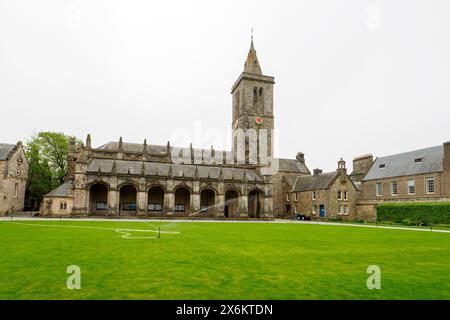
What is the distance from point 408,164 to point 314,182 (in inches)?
628

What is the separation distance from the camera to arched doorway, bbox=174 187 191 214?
179ft

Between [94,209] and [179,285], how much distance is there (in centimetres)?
4709

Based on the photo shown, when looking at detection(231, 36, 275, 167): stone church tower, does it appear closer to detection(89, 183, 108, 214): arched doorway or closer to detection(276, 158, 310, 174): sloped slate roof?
detection(276, 158, 310, 174): sloped slate roof

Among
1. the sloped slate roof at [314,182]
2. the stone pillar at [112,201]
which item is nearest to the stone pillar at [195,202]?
the stone pillar at [112,201]

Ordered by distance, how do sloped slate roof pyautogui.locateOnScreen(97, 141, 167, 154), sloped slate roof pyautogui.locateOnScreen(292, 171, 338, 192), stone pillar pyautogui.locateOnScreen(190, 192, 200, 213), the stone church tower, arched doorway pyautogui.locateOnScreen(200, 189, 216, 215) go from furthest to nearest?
the stone church tower
sloped slate roof pyautogui.locateOnScreen(97, 141, 167, 154)
arched doorway pyautogui.locateOnScreen(200, 189, 216, 215)
sloped slate roof pyautogui.locateOnScreen(292, 171, 338, 192)
stone pillar pyautogui.locateOnScreen(190, 192, 200, 213)

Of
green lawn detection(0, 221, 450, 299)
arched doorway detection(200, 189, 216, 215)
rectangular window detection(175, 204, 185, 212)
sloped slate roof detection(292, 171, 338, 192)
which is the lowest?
rectangular window detection(175, 204, 185, 212)

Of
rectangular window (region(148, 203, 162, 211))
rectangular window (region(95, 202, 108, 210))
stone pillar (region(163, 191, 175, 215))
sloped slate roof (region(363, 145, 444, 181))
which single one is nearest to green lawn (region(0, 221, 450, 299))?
sloped slate roof (region(363, 145, 444, 181))

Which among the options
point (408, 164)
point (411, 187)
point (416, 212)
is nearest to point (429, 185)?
point (411, 187)

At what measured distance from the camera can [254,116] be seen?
68875 mm

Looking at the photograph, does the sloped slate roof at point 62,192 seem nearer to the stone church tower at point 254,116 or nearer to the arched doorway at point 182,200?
the arched doorway at point 182,200

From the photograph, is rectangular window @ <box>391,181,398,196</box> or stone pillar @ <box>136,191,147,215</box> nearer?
rectangular window @ <box>391,181,398,196</box>

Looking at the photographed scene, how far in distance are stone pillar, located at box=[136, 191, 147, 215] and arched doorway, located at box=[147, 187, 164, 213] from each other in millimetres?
4462

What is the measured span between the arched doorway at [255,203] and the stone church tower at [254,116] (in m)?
9.35
